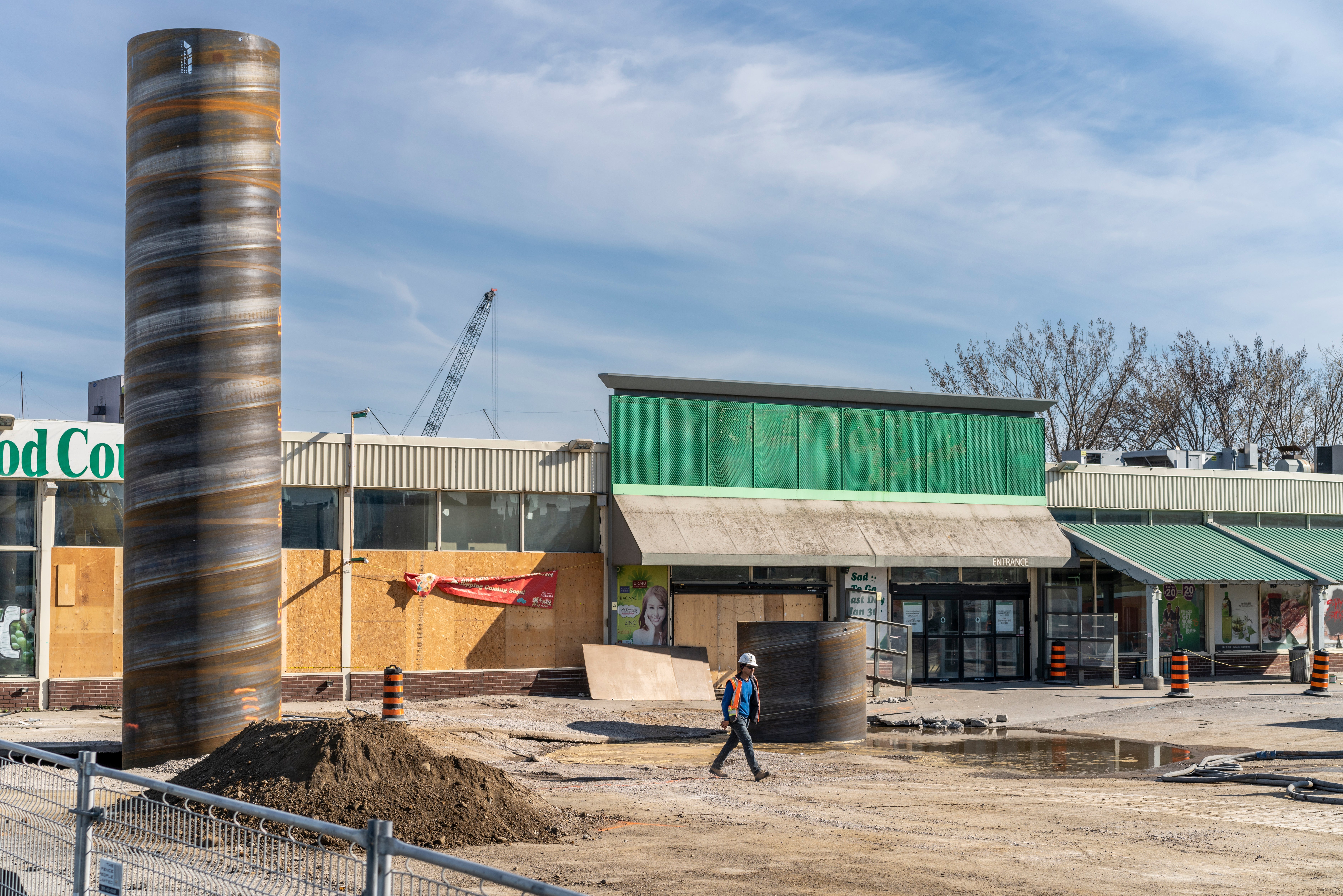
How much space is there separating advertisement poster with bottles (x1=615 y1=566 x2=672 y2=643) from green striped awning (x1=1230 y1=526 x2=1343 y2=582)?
1636cm

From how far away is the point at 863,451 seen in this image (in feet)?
97.5

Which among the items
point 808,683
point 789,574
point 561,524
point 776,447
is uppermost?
point 776,447

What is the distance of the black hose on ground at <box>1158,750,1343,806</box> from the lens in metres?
14.0

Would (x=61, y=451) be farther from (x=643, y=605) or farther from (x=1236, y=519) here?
(x=1236, y=519)

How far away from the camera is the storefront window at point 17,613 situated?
22.5 meters

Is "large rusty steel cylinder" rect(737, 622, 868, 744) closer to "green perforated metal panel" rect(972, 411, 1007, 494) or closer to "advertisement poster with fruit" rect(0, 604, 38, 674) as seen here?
"green perforated metal panel" rect(972, 411, 1007, 494)

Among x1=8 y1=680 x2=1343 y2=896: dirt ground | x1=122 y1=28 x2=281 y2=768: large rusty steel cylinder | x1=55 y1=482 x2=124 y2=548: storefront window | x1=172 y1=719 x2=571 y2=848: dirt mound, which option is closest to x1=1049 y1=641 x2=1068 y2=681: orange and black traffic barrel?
x1=8 y1=680 x2=1343 y2=896: dirt ground

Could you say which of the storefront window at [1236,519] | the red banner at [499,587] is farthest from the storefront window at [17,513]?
the storefront window at [1236,519]

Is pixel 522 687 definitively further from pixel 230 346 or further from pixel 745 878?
pixel 745 878

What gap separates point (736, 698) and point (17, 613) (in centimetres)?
1436

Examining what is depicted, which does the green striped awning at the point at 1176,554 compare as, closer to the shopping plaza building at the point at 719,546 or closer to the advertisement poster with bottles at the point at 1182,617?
the shopping plaza building at the point at 719,546

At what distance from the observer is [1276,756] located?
18.1 metres

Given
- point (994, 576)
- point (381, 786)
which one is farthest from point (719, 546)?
point (381, 786)

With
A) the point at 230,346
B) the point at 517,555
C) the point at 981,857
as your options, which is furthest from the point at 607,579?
the point at 981,857
